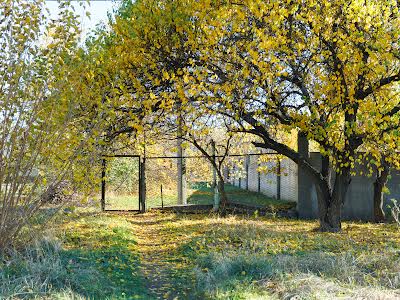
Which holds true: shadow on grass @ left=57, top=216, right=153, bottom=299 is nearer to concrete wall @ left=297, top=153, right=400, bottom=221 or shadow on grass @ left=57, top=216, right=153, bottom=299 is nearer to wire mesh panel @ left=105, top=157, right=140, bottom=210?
concrete wall @ left=297, top=153, right=400, bottom=221

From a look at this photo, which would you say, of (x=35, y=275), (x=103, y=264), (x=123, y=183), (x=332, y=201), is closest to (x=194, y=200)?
(x=123, y=183)

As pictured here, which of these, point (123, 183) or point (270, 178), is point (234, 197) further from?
point (123, 183)

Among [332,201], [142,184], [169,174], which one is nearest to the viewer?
[332,201]

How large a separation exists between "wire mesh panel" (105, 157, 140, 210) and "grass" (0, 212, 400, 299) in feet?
25.6

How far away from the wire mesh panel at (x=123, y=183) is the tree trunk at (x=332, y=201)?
26.5 feet

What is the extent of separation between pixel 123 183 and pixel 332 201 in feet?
33.4

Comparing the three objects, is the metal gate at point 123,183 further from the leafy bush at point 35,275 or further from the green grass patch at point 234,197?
the leafy bush at point 35,275

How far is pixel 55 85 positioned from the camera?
577 cm

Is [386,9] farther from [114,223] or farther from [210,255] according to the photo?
[114,223]

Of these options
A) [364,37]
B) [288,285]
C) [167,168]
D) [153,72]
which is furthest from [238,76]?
[167,168]

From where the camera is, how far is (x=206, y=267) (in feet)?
19.7

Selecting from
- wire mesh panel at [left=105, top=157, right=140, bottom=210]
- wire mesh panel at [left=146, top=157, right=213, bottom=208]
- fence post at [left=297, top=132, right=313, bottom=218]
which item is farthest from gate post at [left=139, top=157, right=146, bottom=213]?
fence post at [left=297, top=132, right=313, bottom=218]

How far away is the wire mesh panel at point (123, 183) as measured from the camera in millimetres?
16641

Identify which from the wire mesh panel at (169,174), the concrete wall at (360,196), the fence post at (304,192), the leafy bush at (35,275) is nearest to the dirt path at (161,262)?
the leafy bush at (35,275)
